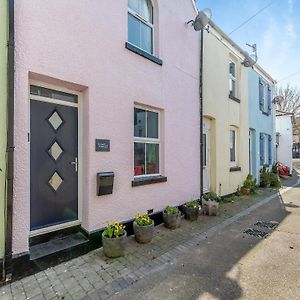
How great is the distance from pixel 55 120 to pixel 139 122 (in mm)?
1922

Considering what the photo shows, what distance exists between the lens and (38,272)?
3.44 m

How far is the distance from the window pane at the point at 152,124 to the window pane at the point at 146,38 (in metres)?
1.58

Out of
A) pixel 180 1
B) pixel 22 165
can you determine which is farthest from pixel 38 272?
pixel 180 1

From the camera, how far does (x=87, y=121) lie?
168 inches

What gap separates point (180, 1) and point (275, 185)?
9.79 metres

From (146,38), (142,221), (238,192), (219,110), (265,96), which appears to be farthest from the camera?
(265,96)

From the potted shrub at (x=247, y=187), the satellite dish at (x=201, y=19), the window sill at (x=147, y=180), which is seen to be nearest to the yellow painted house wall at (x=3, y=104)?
the window sill at (x=147, y=180)

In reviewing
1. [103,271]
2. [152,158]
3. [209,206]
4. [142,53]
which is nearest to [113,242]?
[103,271]

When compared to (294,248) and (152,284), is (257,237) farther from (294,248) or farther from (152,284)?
(152,284)

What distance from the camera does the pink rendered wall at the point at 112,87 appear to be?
3451mm

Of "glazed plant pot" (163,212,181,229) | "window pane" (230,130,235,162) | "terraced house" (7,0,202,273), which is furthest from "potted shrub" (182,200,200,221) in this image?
"window pane" (230,130,235,162)

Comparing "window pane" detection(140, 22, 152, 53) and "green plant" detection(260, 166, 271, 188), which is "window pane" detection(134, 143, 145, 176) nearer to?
"window pane" detection(140, 22, 152, 53)

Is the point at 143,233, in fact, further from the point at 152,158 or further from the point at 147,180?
the point at 152,158

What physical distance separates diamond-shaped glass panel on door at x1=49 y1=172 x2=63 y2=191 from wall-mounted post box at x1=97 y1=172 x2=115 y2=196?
0.68 meters
